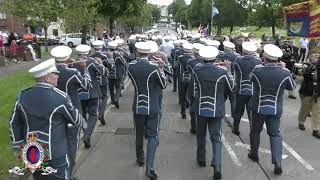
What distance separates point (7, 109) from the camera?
12453mm

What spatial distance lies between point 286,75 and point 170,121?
463 centimetres

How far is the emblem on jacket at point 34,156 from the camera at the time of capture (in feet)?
15.6

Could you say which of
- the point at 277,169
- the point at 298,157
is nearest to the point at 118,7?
the point at 298,157

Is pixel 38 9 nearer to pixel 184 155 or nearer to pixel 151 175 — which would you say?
pixel 184 155

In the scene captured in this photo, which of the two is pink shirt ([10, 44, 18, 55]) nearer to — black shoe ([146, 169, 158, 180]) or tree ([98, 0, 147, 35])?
tree ([98, 0, 147, 35])

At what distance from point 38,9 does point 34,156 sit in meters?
27.7

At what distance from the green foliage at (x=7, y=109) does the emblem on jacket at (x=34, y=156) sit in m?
2.55

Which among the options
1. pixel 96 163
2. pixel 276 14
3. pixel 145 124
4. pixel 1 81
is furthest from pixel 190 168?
pixel 276 14

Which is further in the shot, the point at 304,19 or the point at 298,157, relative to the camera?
the point at 304,19

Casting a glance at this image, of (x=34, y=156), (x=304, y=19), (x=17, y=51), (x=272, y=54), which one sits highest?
(x=304, y=19)

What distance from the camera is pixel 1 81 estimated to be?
18578 mm

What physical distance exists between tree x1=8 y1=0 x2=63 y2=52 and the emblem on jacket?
2682 cm

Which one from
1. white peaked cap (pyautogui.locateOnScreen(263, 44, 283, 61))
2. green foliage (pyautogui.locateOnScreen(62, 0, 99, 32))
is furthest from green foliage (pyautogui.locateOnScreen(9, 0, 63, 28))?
white peaked cap (pyautogui.locateOnScreen(263, 44, 283, 61))

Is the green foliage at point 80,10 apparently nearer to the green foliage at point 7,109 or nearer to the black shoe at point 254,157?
the green foliage at point 7,109
